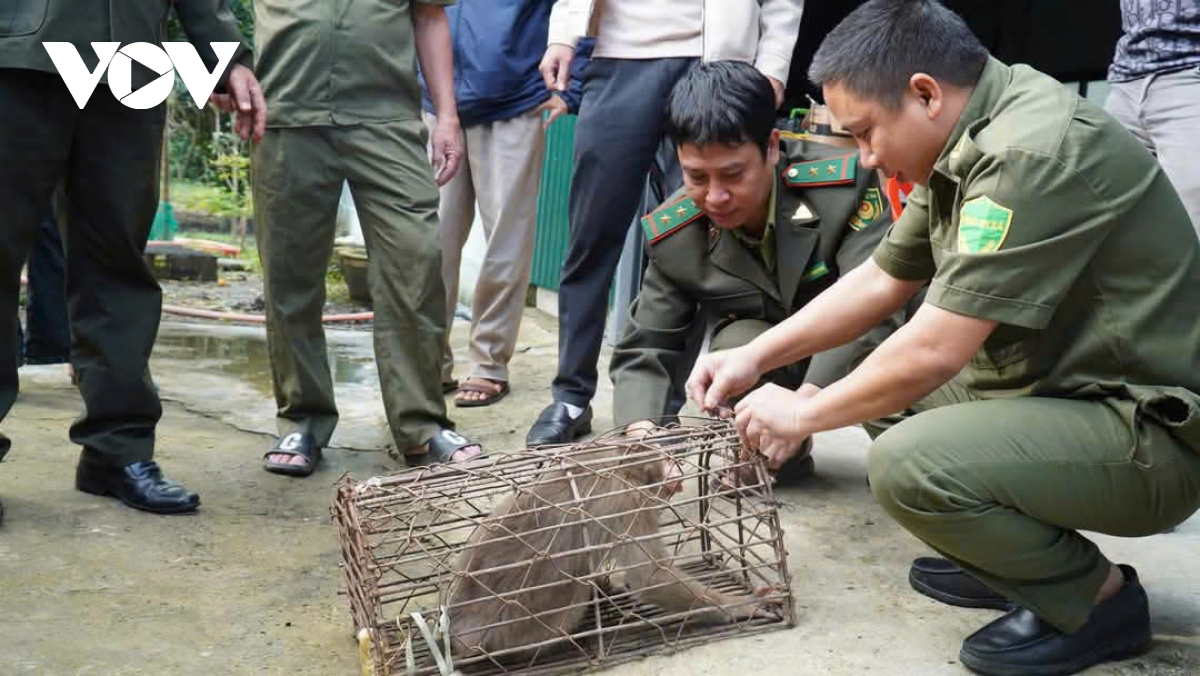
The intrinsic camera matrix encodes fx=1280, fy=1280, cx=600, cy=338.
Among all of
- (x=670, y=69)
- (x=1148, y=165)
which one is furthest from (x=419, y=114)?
(x=1148, y=165)

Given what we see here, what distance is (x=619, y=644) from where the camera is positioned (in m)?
2.61

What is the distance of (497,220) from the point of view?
491 centimetres

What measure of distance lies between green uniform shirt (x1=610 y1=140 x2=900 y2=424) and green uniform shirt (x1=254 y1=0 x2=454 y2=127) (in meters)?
0.94

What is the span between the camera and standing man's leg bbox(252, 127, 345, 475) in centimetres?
382

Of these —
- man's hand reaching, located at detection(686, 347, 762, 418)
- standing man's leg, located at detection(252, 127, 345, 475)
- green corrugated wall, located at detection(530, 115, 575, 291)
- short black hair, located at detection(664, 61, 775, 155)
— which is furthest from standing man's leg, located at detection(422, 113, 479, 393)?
man's hand reaching, located at detection(686, 347, 762, 418)

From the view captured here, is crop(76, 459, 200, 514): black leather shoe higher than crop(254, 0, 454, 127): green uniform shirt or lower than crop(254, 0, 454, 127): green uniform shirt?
lower

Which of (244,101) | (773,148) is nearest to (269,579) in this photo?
(244,101)

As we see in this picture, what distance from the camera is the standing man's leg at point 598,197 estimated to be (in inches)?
156

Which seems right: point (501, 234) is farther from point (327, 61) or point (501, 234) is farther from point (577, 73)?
point (327, 61)

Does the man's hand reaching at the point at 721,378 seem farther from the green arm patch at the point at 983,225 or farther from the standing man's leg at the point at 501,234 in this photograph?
the standing man's leg at the point at 501,234

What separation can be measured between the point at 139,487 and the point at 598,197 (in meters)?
1.61

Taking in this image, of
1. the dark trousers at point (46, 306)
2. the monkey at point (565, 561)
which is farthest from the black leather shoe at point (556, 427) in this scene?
the dark trousers at point (46, 306)

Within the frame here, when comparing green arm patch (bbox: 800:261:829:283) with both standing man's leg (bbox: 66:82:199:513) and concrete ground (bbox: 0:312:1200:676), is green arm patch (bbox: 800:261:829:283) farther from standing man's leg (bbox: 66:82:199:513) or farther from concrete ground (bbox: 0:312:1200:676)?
standing man's leg (bbox: 66:82:199:513)

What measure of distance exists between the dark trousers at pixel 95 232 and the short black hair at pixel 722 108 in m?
1.40
